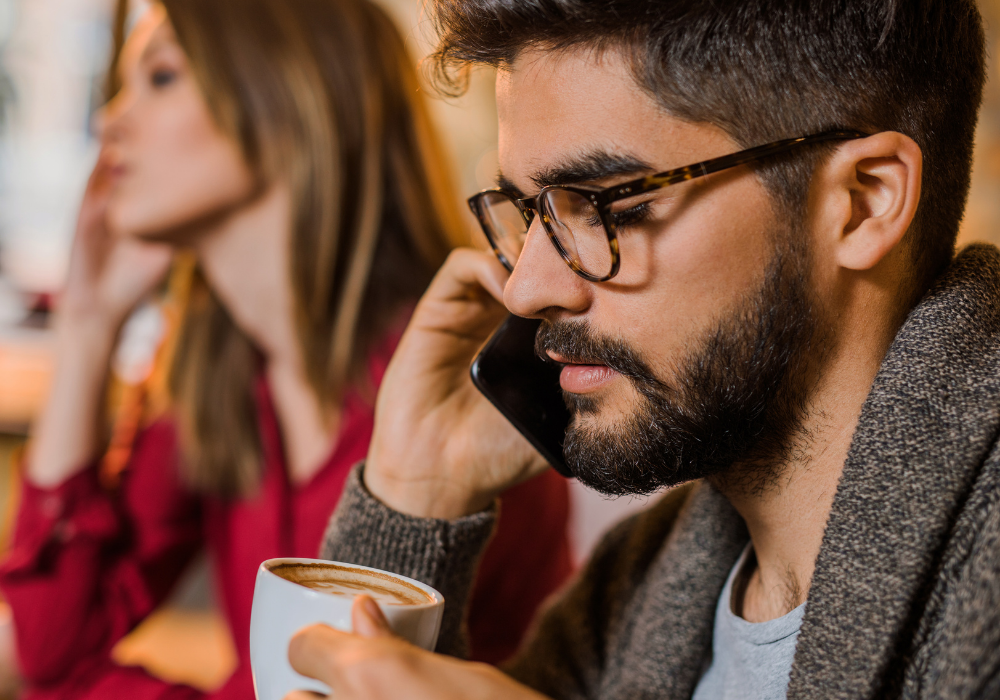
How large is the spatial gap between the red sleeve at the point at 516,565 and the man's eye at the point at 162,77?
93cm

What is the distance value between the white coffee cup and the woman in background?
67 cm

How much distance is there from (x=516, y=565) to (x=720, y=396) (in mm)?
648

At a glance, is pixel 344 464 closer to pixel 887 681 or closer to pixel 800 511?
pixel 800 511

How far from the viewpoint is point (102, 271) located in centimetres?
170

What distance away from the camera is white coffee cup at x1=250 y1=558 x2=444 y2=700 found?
1.85 feet

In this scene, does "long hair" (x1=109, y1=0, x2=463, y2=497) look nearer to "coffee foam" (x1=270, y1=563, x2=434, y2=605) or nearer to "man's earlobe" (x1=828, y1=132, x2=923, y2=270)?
"coffee foam" (x1=270, y1=563, x2=434, y2=605)

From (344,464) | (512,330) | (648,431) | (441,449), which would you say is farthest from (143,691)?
(648,431)

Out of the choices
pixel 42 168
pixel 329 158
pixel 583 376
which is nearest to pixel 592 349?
pixel 583 376

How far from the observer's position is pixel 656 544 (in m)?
1.06

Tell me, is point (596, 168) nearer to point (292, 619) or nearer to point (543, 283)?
point (543, 283)

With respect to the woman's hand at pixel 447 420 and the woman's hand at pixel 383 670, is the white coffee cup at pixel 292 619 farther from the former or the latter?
the woman's hand at pixel 447 420

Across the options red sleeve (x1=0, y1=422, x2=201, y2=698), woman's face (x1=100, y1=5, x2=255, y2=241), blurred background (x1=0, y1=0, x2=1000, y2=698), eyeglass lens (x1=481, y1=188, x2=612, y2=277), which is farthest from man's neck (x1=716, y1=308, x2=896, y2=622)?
blurred background (x1=0, y1=0, x2=1000, y2=698)

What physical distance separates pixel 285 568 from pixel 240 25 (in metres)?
1.09

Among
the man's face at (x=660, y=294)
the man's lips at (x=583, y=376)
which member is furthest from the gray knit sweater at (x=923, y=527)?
the man's lips at (x=583, y=376)
